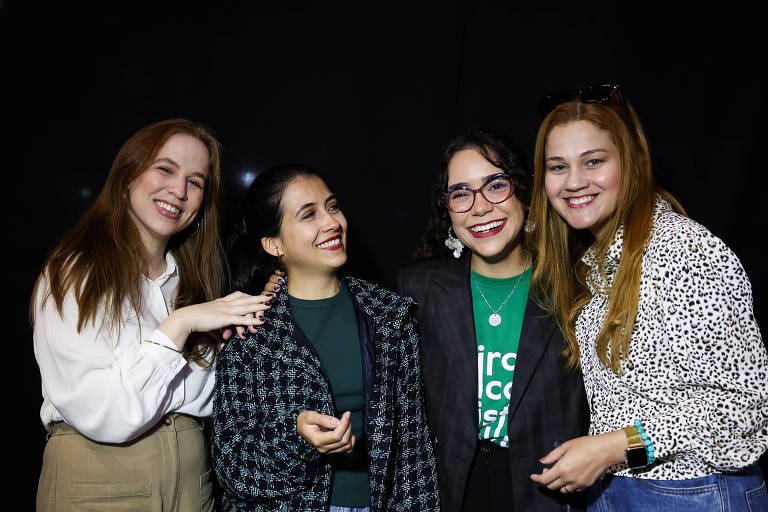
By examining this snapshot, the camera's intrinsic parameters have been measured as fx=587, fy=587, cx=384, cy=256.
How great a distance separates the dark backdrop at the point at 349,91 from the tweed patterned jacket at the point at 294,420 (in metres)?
0.78

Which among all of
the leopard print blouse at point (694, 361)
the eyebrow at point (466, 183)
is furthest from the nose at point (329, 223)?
the leopard print blouse at point (694, 361)

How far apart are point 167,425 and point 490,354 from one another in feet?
3.30

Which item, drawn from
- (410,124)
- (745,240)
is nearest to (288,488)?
(410,124)

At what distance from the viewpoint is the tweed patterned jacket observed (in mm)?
1676

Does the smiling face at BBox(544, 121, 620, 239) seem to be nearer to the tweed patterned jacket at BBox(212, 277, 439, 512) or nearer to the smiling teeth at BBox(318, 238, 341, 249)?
the tweed patterned jacket at BBox(212, 277, 439, 512)

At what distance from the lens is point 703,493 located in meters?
1.41

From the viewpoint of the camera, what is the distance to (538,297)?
6.01 feet

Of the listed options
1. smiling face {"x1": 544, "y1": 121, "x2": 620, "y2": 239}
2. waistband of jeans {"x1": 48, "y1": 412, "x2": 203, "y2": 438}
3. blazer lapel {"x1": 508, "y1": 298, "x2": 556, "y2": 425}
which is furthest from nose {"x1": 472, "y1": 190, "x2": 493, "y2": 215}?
waistband of jeans {"x1": 48, "y1": 412, "x2": 203, "y2": 438}

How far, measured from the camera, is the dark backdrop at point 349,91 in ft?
7.23

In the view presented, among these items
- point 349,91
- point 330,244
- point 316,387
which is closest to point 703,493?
point 316,387

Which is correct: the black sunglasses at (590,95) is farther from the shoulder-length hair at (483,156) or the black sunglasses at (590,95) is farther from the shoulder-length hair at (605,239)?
the shoulder-length hair at (483,156)

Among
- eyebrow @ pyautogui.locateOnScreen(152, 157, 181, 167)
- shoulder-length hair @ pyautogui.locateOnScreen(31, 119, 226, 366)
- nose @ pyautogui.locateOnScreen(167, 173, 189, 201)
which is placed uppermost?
eyebrow @ pyautogui.locateOnScreen(152, 157, 181, 167)

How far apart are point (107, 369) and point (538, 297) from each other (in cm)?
128

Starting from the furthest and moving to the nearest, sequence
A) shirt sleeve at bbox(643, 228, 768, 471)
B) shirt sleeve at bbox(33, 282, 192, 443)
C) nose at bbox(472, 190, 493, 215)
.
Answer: nose at bbox(472, 190, 493, 215), shirt sleeve at bbox(33, 282, 192, 443), shirt sleeve at bbox(643, 228, 768, 471)
